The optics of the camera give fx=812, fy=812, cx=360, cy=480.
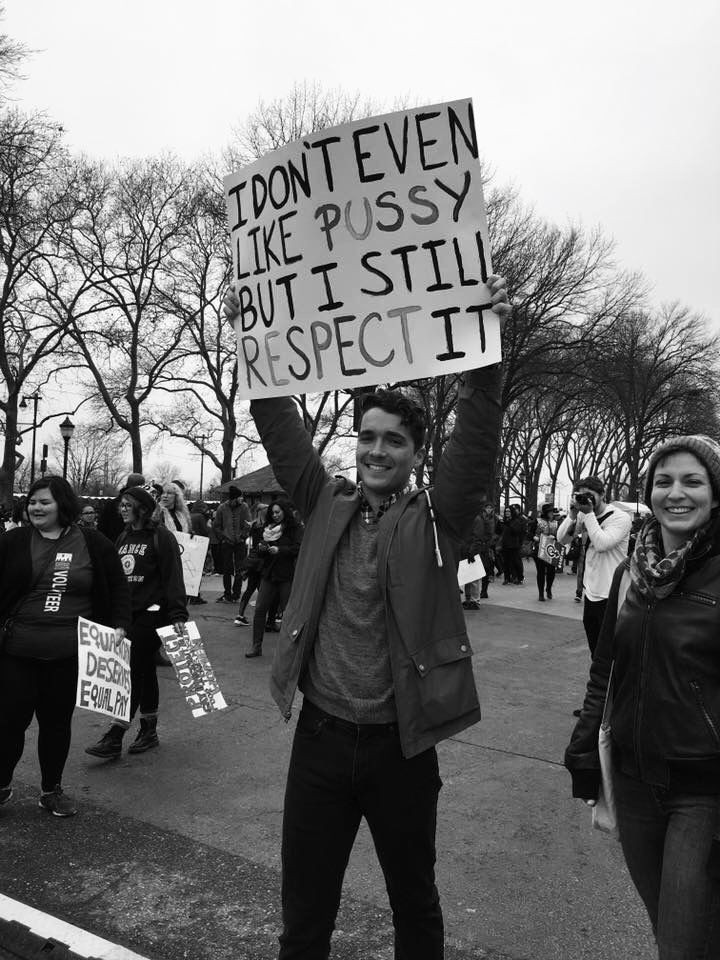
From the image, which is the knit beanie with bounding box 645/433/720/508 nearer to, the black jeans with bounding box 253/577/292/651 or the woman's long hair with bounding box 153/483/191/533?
the black jeans with bounding box 253/577/292/651

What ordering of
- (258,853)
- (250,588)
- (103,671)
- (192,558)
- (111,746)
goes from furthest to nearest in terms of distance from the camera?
(250,588), (192,558), (111,746), (103,671), (258,853)

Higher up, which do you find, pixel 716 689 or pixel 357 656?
pixel 357 656

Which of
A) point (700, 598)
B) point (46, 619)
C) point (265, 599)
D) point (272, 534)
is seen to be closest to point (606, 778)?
point (700, 598)

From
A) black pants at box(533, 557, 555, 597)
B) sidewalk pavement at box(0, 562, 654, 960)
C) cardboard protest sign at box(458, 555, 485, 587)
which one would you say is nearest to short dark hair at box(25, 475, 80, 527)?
sidewalk pavement at box(0, 562, 654, 960)

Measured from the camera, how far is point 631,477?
35938 millimetres

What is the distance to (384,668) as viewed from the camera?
2.35m

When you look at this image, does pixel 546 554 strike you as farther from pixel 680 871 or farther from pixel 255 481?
pixel 255 481

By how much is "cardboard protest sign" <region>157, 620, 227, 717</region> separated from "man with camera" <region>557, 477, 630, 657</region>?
295cm

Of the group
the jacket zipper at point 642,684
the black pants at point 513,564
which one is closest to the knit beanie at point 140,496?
the jacket zipper at point 642,684

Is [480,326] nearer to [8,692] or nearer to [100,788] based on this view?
[8,692]

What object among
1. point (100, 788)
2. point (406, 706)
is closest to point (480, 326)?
point (406, 706)

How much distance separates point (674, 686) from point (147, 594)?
13.1ft

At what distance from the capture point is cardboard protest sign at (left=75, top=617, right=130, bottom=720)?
443 centimetres

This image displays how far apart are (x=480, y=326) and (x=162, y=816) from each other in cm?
324
